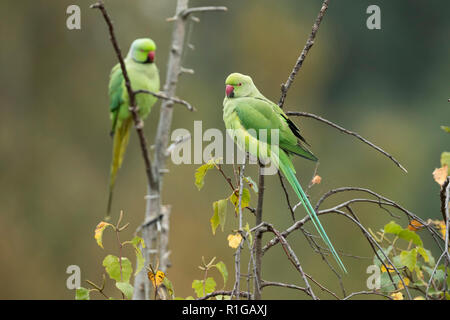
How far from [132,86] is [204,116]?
418 cm

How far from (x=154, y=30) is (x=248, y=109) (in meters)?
3.84

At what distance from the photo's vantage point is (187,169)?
5312 millimetres

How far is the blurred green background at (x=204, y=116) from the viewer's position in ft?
17.4

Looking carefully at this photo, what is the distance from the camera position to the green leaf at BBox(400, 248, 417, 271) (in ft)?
4.86

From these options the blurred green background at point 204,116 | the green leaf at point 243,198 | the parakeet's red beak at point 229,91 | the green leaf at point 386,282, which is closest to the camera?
the green leaf at point 243,198

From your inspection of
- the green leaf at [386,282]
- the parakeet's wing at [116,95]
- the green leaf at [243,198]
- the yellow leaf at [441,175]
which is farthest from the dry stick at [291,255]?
the parakeet's wing at [116,95]

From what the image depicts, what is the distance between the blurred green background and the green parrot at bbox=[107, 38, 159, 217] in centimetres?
277

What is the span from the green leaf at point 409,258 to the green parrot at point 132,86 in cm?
74

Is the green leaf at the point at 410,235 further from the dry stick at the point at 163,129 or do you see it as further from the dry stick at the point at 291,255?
the dry stick at the point at 163,129

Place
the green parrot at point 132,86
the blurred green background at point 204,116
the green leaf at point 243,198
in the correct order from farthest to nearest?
the blurred green background at point 204,116
the green parrot at point 132,86
the green leaf at point 243,198

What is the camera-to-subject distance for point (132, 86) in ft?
5.40

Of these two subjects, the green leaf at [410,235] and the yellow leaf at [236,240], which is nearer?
the yellow leaf at [236,240]

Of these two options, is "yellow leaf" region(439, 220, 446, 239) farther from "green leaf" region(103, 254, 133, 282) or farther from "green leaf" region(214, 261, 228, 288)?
"green leaf" region(103, 254, 133, 282)

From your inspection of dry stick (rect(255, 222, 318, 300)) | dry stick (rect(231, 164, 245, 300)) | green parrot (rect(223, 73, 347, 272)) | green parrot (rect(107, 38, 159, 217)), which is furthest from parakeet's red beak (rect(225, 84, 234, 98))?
dry stick (rect(255, 222, 318, 300))
